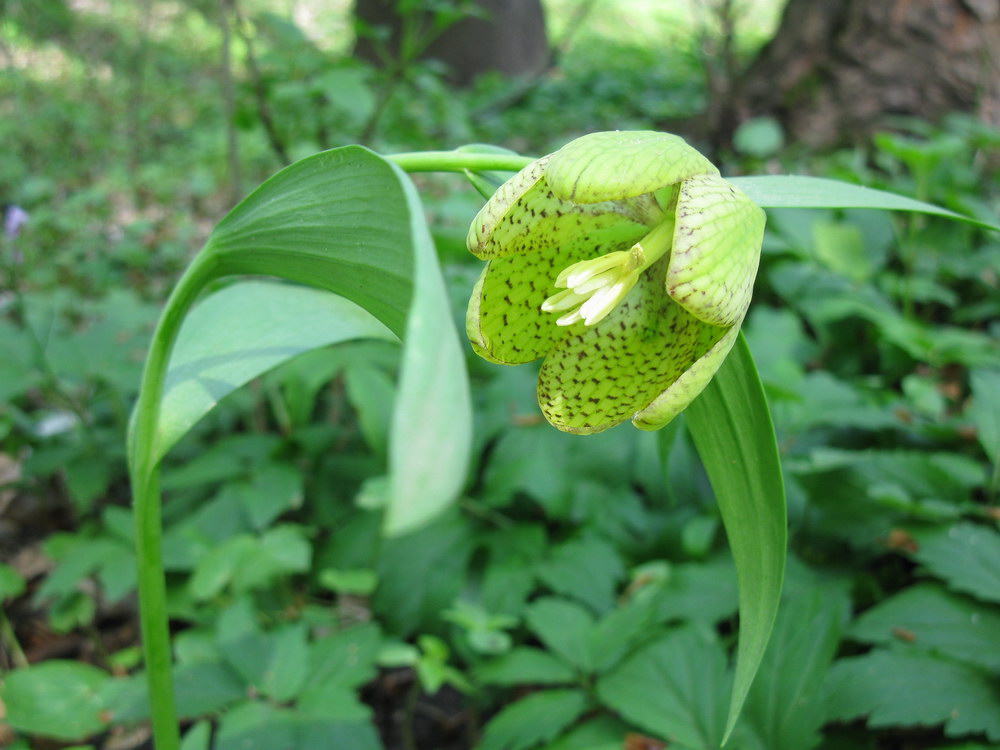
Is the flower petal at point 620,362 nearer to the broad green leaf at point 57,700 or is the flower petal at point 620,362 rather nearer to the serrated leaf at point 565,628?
the serrated leaf at point 565,628

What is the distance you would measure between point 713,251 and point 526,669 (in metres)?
0.69

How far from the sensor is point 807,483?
3.91ft

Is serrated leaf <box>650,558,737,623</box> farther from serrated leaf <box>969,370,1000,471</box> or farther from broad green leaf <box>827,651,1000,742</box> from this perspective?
serrated leaf <box>969,370,1000,471</box>

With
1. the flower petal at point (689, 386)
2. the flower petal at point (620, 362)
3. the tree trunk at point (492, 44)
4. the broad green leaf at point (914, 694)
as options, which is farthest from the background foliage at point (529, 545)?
the tree trunk at point (492, 44)

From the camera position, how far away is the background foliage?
93cm

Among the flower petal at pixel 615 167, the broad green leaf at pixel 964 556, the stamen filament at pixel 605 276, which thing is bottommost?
the broad green leaf at pixel 964 556

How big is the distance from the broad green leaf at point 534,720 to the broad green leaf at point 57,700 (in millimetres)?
578

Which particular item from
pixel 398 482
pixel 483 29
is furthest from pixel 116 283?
pixel 483 29

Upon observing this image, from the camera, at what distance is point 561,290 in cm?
66

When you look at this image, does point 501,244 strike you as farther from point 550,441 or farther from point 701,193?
point 550,441

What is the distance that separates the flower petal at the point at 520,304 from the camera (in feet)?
2.02

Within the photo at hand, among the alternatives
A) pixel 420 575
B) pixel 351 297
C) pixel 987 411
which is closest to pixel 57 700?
pixel 420 575

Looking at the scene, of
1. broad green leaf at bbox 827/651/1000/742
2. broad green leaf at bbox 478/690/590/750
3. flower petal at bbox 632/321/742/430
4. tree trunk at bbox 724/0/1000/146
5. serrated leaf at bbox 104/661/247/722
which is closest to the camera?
flower petal at bbox 632/321/742/430

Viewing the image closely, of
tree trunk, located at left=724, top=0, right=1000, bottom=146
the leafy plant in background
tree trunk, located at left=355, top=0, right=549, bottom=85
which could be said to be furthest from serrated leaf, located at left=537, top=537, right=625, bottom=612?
tree trunk, located at left=355, top=0, right=549, bottom=85
